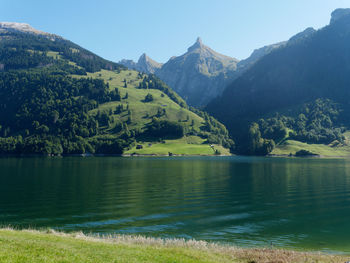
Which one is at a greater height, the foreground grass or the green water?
the foreground grass

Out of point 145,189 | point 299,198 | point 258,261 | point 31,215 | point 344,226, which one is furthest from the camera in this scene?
point 145,189

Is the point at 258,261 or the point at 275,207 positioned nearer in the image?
the point at 258,261

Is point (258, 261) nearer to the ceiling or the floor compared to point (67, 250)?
nearer to the floor

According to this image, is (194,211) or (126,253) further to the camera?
(194,211)

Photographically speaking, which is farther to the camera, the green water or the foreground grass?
the green water

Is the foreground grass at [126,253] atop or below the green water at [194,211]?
atop

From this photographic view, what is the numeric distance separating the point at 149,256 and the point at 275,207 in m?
40.9

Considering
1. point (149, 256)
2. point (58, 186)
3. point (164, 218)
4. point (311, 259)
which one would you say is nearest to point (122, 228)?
point (164, 218)

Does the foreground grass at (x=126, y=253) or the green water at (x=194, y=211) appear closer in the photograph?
the foreground grass at (x=126, y=253)

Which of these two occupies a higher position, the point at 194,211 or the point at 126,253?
the point at 126,253

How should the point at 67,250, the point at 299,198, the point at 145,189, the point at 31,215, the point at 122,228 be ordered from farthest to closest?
the point at 145,189, the point at 299,198, the point at 31,215, the point at 122,228, the point at 67,250

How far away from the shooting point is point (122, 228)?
42688 millimetres

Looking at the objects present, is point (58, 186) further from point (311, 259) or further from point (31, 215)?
point (311, 259)

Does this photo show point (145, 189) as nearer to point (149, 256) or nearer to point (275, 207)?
point (275, 207)
